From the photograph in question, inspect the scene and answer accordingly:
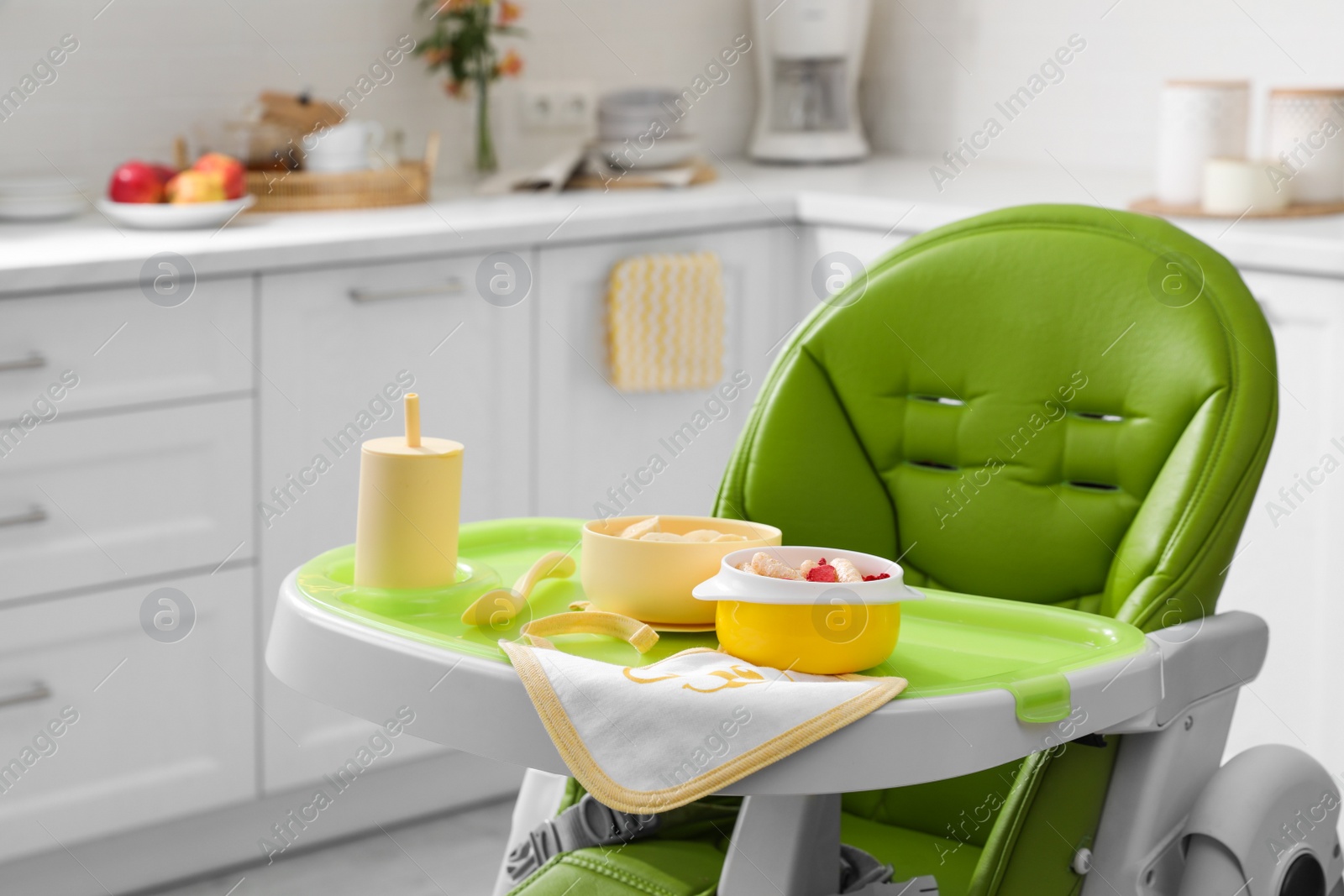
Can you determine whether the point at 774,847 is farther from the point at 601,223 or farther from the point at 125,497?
the point at 601,223

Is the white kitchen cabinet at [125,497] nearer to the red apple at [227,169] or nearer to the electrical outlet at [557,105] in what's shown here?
the red apple at [227,169]

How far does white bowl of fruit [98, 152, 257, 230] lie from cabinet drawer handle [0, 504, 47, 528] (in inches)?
20.2

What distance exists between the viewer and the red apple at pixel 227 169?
2545mm

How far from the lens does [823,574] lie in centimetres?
115

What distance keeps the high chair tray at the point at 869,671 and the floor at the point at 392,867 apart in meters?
1.21

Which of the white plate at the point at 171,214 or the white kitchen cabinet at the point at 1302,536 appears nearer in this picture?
the white kitchen cabinet at the point at 1302,536

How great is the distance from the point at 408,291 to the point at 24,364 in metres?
0.59

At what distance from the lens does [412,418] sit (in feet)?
4.17

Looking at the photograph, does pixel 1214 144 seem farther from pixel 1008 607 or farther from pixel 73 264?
pixel 73 264

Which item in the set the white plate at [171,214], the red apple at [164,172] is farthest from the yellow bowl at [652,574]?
the red apple at [164,172]

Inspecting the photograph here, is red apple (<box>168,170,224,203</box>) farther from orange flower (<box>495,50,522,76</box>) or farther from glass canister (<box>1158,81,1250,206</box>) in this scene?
glass canister (<box>1158,81,1250,206</box>)

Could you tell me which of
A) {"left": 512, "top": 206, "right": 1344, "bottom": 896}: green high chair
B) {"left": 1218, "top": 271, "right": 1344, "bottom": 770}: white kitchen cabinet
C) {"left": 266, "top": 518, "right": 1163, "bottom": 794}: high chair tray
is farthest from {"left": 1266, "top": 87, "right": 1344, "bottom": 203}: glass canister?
{"left": 266, "top": 518, "right": 1163, "bottom": 794}: high chair tray

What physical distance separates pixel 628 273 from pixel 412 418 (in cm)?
149

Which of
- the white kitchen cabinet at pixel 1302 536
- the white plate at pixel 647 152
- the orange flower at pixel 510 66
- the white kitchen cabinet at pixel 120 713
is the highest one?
the orange flower at pixel 510 66
